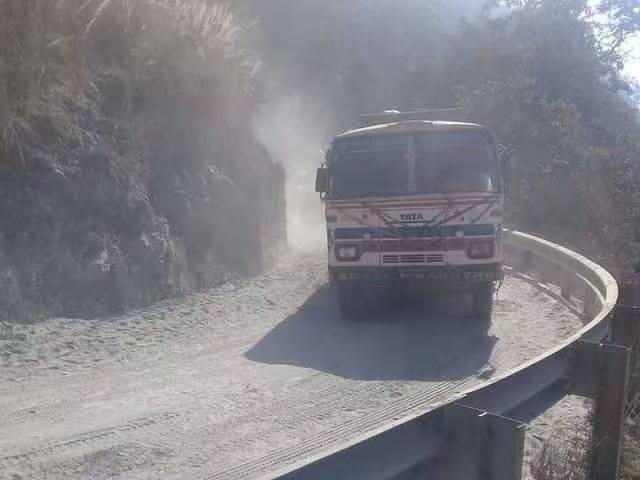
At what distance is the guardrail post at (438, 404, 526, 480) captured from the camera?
281 cm

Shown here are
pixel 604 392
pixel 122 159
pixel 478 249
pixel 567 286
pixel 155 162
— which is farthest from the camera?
pixel 155 162

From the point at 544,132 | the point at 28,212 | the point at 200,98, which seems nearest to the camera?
the point at 28,212

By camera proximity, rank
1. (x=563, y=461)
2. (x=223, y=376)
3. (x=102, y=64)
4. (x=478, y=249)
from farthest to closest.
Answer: (x=102, y=64) < (x=478, y=249) < (x=223, y=376) < (x=563, y=461)

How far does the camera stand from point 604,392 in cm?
410

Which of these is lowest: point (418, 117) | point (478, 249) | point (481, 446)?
point (481, 446)

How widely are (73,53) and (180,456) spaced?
7.41m

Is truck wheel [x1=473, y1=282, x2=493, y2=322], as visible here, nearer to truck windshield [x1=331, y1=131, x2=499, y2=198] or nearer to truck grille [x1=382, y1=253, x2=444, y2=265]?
truck grille [x1=382, y1=253, x2=444, y2=265]

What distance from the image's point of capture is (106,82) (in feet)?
35.2

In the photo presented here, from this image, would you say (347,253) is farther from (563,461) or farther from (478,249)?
(563,461)

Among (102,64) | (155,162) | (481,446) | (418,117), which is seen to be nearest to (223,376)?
(481,446)

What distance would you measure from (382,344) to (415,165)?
2555 mm

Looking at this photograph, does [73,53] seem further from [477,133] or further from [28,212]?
[477,133]

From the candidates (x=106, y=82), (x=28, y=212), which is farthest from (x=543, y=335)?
(x=106, y=82)

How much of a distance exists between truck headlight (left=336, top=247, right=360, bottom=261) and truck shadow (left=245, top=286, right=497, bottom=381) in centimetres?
80
